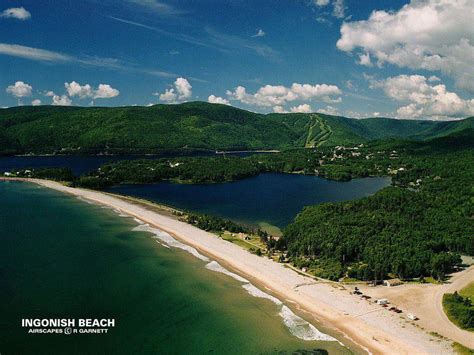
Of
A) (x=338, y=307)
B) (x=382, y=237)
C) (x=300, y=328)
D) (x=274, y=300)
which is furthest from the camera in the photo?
(x=382, y=237)

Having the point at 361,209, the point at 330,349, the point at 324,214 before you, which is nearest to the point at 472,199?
the point at 361,209

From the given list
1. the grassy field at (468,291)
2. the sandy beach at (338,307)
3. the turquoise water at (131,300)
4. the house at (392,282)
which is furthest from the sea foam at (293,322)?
the grassy field at (468,291)

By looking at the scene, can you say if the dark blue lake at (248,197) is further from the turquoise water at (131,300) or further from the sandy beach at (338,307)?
the turquoise water at (131,300)

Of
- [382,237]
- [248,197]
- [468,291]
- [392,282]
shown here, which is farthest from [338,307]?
[248,197]

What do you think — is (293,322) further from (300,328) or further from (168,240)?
(168,240)

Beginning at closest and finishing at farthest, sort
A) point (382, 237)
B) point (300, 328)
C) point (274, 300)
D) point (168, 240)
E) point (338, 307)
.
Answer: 1. point (300, 328)
2. point (338, 307)
3. point (274, 300)
4. point (382, 237)
5. point (168, 240)

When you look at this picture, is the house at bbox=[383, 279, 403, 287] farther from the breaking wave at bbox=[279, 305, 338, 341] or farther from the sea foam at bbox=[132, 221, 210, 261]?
→ the sea foam at bbox=[132, 221, 210, 261]

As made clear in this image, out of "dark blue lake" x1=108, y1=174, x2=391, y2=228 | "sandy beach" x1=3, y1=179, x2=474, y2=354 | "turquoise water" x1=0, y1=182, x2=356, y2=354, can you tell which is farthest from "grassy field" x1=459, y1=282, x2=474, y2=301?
"dark blue lake" x1=108, y1=174, x2=391, y2=228
